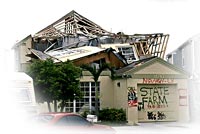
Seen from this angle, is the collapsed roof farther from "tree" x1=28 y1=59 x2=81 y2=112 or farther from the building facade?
the building facade

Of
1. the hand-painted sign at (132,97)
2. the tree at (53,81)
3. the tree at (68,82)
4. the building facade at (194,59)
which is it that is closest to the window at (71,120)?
the building facade at (194,59)

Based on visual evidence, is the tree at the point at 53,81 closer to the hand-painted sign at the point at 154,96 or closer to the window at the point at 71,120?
the hand-painted sign at the point at 154,96

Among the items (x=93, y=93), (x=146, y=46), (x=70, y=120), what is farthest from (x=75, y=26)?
(x=70, y=120)

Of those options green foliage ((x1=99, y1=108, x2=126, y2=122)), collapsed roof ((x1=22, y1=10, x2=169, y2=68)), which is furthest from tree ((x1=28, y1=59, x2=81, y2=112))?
collapsed roof ((x1=22, y1=10, x2=169, y2=68))

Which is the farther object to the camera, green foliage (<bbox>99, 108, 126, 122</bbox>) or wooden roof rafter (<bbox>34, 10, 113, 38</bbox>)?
wooden roof rafter (<bbox>34, 10, 113, 38</bbox>)

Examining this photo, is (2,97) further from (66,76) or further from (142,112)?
(142,112)

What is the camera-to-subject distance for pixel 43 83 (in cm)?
2358

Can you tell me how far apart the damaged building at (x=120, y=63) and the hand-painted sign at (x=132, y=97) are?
0.24 ft

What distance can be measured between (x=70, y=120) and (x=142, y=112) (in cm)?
1458

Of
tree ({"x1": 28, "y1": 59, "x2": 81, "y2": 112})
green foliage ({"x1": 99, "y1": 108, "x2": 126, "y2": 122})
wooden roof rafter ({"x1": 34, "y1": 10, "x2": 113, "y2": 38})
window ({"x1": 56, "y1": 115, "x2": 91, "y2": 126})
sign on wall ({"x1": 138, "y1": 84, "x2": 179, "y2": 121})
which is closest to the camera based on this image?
window ({"x1": 56, "y1": 115, "x2": 91, "y2": 126})

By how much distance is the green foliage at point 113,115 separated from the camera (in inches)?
1030

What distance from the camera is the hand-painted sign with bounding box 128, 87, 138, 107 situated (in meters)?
26.4

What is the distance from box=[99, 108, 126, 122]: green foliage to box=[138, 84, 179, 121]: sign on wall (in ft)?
4.54

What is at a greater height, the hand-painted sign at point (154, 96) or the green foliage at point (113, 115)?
the hand-painted sign at point (154, 96)
